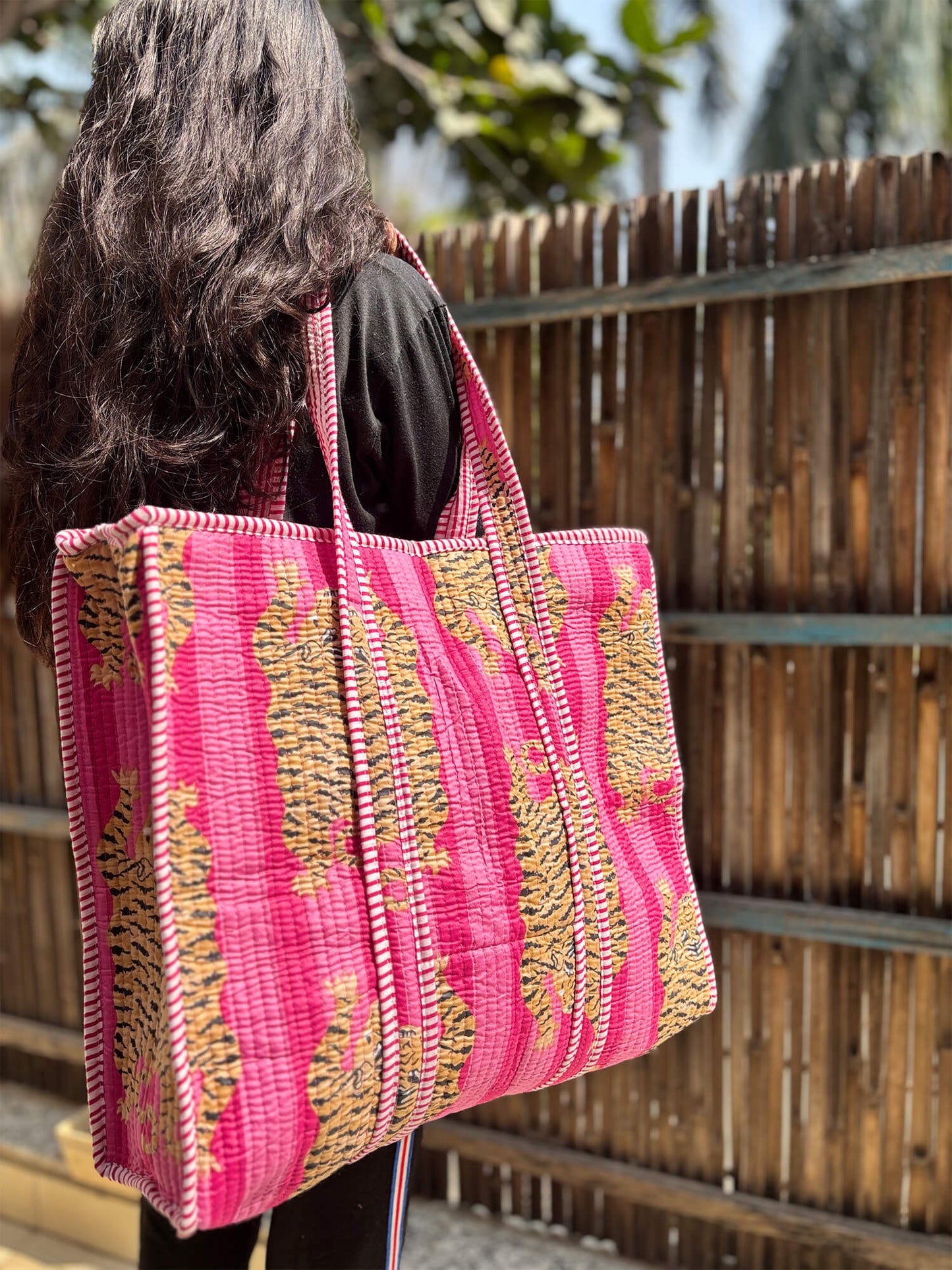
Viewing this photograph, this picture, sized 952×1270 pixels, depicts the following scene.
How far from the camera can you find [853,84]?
66.3 feet

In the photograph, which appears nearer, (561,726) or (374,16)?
(561,726)

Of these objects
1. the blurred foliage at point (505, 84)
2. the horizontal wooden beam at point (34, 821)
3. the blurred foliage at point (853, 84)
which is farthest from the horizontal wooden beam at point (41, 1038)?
the blurred foliage at point (853, 84)

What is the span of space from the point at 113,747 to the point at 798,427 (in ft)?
4.51

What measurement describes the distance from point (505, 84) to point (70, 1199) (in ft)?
12.1

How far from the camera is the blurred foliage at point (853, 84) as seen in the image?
1869cm

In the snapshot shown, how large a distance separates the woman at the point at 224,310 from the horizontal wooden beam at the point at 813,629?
971 mm

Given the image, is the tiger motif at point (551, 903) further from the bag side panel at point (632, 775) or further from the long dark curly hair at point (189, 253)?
the long dark curly hair at point (189, 253)

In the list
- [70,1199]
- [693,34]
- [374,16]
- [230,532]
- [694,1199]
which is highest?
[374,16]

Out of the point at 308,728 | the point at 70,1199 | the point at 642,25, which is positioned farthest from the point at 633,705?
the point at 642,25

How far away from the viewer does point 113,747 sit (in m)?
0.91

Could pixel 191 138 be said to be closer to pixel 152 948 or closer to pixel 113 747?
pixel 113 747

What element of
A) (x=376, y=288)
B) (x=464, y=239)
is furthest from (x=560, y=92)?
(x=376, y=288)

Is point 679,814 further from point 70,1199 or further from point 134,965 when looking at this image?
point 70,1199

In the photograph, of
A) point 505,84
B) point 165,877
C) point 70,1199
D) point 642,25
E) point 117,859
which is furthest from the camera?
point 505,84
